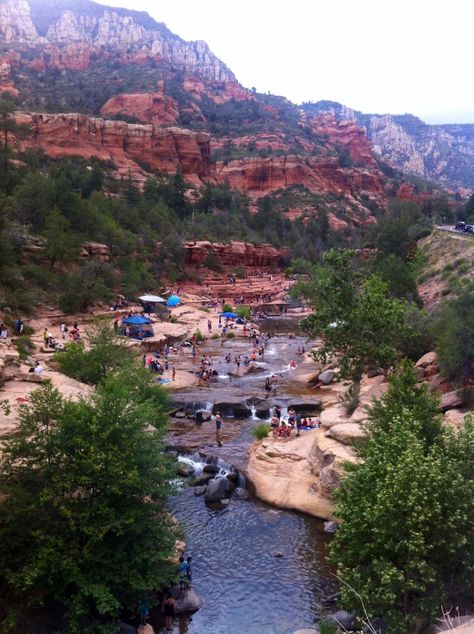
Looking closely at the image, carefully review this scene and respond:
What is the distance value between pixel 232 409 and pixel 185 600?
1542 cm

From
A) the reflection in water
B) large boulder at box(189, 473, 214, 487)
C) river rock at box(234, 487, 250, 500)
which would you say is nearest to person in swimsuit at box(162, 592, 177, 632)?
the reflection in water

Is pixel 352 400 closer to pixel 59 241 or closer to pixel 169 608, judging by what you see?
pixel 169 608

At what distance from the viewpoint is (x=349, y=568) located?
1174 centimetres

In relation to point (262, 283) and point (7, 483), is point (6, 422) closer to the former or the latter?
point (7, 483)

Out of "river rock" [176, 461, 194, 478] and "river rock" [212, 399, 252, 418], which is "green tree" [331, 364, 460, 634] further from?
"river rock" [212, 399, 252, 418]

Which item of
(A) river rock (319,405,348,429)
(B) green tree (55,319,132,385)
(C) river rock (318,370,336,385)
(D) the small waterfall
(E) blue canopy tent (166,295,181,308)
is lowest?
(E) blue canopy tent (166,295,181,308)

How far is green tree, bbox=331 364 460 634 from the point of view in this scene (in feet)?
33.1

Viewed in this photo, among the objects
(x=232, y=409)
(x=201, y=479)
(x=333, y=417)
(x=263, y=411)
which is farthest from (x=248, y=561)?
(x=232, y=409)

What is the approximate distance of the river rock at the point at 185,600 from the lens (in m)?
13.5

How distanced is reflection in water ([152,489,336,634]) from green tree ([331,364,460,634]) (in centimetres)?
308

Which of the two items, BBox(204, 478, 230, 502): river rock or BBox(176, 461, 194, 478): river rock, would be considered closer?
BBox(204, 478, 230, 502): river rock

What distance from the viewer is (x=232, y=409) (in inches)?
1136

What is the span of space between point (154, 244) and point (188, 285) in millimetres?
6812

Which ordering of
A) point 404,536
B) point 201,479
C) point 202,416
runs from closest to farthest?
point 404,536 → point 201,479 → point 202,416
